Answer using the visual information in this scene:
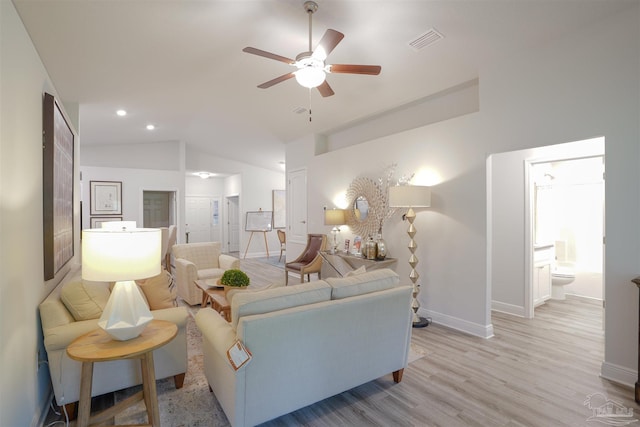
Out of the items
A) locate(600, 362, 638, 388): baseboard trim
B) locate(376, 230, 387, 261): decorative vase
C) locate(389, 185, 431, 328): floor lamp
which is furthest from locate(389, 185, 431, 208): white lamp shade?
locate(600, 362, 638, 388): baseboard trim

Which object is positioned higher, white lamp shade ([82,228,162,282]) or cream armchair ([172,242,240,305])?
white lamp shade ([82,228,162,282])

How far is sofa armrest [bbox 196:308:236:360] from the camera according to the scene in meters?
1.88

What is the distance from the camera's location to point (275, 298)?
1.93 metres

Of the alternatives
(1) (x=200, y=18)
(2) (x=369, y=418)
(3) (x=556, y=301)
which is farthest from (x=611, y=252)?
(1) (x=200, y=18)

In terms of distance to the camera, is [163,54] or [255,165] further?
[255,165]

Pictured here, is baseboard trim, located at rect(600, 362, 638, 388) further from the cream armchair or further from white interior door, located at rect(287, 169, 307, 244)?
white interior door, located at rect(287, 169, 307, 244)

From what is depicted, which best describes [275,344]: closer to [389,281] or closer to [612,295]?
[389,281]

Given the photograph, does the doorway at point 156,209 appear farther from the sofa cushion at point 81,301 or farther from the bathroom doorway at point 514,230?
the bathroom doorway at point 514,230

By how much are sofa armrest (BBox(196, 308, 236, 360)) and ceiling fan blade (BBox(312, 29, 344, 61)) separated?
2035 mm

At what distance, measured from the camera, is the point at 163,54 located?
10.7 ft

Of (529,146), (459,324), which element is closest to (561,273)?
(459,324)

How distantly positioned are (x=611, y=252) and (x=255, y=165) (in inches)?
329

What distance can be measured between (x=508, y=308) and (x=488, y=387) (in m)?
2.09

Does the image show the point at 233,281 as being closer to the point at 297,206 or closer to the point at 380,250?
the point at 380,250
